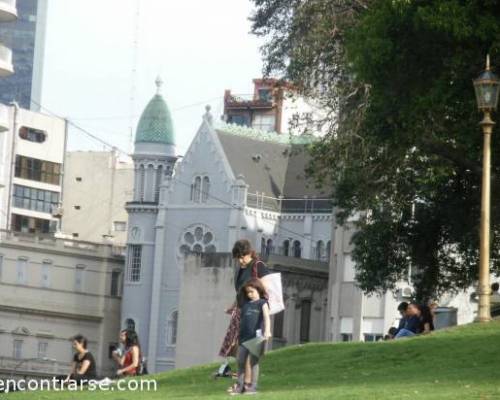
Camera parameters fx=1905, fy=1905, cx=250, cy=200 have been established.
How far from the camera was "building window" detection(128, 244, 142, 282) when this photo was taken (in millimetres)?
130250

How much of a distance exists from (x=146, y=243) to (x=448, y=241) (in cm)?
7289

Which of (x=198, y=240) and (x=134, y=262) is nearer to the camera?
(x=198, y=240)

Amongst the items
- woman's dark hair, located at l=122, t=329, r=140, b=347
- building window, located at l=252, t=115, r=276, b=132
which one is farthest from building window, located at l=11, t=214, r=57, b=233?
woman's dark hair, located at l=122, t=329, r=140, b=347

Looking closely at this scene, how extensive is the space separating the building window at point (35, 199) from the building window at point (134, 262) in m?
14.5

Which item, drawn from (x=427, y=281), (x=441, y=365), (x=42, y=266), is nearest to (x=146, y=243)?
(x=42, y=266)

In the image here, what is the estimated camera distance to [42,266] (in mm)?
126688

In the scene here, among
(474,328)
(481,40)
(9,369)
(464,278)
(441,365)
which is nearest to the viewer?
(441,365)

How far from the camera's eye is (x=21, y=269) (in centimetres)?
12594

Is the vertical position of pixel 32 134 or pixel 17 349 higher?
pixel 32 134

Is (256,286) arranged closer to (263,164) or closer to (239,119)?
(263,164)

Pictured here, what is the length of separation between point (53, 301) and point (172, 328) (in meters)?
8.11

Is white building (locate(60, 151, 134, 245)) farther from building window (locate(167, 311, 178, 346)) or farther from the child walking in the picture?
the child walking

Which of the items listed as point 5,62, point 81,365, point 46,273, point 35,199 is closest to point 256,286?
point 81,365

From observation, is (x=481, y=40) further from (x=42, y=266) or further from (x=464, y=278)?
(x=42, y=266)
